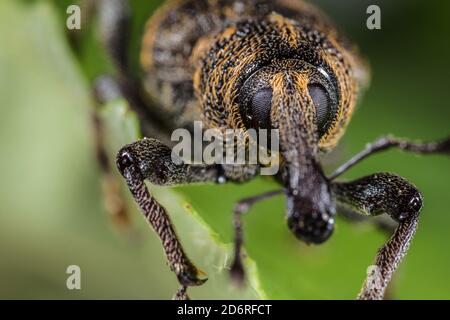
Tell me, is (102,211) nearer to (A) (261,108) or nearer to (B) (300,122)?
(A) (261,108)

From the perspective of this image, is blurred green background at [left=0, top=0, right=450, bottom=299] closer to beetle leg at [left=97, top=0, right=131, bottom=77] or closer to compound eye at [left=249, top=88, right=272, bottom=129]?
beetle leg at [left=97, top=0, right=131, bottom=77]

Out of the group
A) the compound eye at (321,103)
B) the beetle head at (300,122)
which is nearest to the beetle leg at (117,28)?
the beetle head at (300,122)

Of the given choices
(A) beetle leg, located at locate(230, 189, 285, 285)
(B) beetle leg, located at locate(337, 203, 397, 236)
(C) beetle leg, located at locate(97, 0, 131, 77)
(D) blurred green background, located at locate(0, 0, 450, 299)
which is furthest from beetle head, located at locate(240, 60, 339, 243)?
(C) beetle leg, located at locate(97, 0, 131, 77)

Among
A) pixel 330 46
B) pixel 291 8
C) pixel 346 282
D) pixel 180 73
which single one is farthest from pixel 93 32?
pixel 346 282

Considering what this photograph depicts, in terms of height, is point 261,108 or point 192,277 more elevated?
point 261,108

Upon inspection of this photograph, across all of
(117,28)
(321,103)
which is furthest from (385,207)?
(117,28)

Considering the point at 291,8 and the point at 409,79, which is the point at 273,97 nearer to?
the point at 291,8
